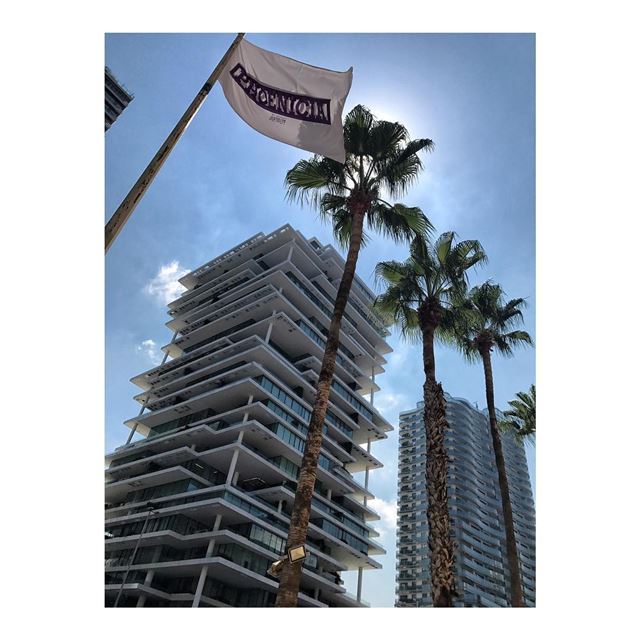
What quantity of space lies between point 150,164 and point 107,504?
5498cm

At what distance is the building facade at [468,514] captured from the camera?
114 metres

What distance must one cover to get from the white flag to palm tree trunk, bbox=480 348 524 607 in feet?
45.2

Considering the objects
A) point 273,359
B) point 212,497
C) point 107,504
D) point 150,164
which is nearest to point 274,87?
point 150,164

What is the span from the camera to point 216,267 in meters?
69.3

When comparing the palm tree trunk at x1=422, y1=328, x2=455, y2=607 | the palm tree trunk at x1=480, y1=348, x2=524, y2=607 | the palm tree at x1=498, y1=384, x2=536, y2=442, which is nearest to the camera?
the palm tree trunk at x1=422, y1=328, x2=455, y2=607

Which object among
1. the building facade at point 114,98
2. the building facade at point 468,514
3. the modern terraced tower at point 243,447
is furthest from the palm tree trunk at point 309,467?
the building facade at point 468,514

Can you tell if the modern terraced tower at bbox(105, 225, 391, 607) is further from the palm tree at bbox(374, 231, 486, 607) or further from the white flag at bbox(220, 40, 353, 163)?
the white flag at bbox(220, 40, 353, 163)

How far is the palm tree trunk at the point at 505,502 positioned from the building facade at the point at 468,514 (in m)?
81.6

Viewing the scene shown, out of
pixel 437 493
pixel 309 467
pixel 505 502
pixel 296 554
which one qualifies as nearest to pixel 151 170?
pixel 296 554

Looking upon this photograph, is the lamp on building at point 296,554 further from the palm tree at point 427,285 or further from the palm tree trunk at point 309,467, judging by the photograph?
the palm tree at point 427,285

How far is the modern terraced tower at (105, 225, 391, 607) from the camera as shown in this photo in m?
39.5

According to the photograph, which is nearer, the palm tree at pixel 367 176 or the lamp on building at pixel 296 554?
the lamp on building at pixel 296 554

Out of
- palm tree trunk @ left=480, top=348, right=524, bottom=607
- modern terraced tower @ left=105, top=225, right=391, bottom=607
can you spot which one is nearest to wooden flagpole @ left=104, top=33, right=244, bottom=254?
palm tree trunk @ left=480, top=348, right=524, bottom=607

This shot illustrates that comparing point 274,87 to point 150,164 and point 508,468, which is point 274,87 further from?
point 508,468
